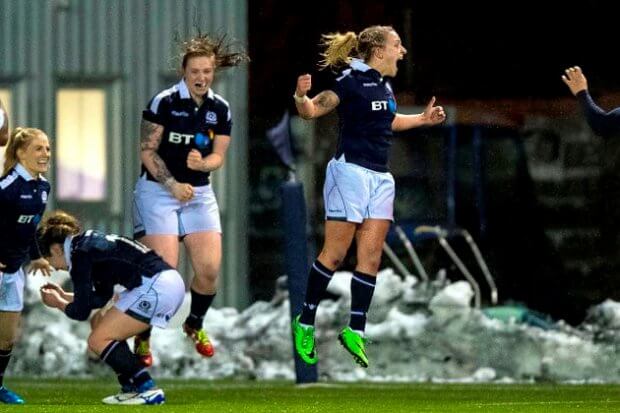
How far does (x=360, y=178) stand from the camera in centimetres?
1368

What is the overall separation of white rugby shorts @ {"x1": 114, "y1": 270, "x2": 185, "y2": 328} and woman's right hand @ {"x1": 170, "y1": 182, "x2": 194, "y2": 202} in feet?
2.66

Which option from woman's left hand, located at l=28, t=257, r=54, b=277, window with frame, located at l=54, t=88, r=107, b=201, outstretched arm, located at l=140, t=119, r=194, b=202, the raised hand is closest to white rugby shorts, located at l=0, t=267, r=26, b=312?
woman's left hand, located at l=28, t=257, r=54, b=277

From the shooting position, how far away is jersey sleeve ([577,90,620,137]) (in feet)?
44.1

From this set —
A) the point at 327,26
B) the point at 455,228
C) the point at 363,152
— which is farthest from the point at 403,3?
the point at 363,152

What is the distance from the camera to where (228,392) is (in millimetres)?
15180

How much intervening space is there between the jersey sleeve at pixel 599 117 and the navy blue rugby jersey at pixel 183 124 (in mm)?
2304

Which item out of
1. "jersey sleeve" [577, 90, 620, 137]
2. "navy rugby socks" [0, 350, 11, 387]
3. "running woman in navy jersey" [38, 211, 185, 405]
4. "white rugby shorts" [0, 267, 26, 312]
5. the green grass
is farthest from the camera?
"navy rugby socks" [0, 350, 11, 387]

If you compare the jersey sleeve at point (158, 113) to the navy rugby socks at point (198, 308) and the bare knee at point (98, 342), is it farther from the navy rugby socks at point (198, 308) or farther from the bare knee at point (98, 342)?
the bare knee at point (98, 342)

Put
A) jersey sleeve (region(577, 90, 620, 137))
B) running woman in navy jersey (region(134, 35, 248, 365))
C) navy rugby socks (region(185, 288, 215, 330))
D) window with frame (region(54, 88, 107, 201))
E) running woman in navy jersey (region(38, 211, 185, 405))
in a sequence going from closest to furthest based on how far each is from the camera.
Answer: running woman in navy jersey (region(38, 211, 185, 405)) < jersey sleeve (region(577, 90, 620, 137)) < running woman in navy jersey (region(134, 35, 248, 365)) < navy rugby socks (region(185, 288, 215, 330)) < window with frame (region(54, 88, 107, 201))

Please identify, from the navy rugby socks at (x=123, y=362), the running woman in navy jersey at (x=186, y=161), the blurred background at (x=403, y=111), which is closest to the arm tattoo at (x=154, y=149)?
the running woman in navy jersey at (x=186, y=161)

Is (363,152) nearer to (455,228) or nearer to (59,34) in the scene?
(455,228)

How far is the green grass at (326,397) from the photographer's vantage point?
13.1 metres

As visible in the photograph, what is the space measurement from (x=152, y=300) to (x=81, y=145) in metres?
4.99

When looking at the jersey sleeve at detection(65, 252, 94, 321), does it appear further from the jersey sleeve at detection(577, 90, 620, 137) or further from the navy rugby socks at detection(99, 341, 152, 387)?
the jersey sleeve at detection(577, 90, 620, 137)
